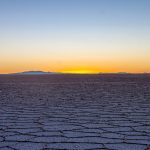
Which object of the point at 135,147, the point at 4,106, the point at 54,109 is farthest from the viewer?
the point at 4,106

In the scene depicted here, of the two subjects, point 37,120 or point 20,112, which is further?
point 20,112

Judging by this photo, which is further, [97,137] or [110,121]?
[110,121]

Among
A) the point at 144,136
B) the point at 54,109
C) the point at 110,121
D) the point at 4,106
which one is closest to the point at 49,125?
the point at 110,121

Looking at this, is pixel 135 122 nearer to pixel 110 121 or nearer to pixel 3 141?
pixel 110 121

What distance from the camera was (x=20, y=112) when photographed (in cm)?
547

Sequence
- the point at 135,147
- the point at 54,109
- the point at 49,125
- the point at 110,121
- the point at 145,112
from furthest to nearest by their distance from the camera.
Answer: the point at 54,109 → the point at 145,112 → the point at 110,121 → the point at 49,125 → the point at 135,147

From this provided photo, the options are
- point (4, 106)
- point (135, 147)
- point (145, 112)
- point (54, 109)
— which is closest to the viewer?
point (135, 147)

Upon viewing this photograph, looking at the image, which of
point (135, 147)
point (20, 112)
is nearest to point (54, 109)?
point (20, 112)

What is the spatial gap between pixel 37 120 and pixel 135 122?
109 centimetres

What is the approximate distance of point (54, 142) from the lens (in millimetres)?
3307

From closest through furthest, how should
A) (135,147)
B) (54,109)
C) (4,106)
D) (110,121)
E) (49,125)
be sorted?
(135,147), (49,125), (110,121), (54,109), (4,106)

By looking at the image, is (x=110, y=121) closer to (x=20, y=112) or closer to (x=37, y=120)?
(x=37, y=120)

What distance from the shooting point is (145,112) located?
532cm

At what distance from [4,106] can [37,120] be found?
1.79m
